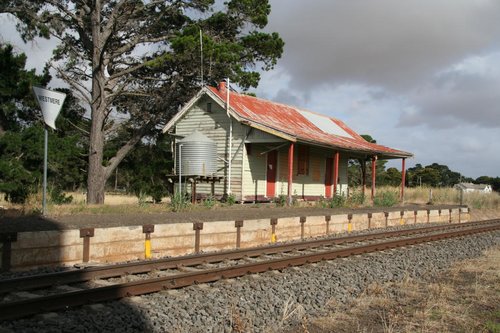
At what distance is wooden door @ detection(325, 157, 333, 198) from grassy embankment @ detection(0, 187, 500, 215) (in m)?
1.55

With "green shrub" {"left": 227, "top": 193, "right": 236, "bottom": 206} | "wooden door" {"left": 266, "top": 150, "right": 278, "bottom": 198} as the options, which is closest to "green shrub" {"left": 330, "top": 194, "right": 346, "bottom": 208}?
"wooden door" {"left": 266, "top": 150, "right": 278, "bottom": 198}

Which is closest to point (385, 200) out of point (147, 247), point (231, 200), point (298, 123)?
point (298, 123)

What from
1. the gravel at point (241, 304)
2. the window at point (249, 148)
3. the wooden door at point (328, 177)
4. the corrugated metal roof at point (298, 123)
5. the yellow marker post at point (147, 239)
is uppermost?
the corrugated metal roof at point (298, 123)

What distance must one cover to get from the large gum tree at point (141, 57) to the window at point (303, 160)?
4871mm

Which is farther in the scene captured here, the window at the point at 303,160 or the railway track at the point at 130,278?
the window at the point at 303,160

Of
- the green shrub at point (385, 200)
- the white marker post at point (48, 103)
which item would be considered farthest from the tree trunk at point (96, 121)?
the green shrub at point (385, 200)

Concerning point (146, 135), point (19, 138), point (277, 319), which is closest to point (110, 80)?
point (146, 135)

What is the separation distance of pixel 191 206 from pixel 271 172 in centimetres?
720

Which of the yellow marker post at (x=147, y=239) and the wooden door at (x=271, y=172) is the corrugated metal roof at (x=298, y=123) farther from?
the yellow marker post at (x=147, y=239)

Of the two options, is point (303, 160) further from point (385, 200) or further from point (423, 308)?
point (423, 308)

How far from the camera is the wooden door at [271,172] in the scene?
904 inches

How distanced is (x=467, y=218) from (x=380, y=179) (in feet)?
126

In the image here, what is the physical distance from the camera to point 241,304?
6.27 metres

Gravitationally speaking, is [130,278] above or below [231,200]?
below
